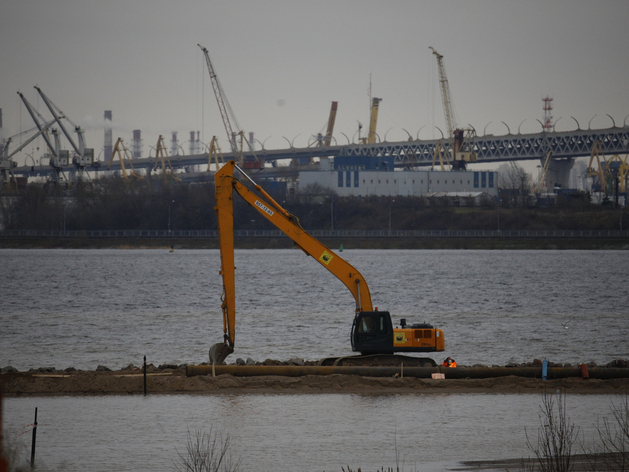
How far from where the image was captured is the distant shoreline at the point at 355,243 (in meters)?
125

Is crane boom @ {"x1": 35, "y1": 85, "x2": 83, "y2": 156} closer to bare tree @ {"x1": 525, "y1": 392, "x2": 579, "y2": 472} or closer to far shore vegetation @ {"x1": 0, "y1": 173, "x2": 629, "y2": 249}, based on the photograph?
far shore vegetation @ {"x1": 0, "y1": 173, "x2": 629, "y2": 249}

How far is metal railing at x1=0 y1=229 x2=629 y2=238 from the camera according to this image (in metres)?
129

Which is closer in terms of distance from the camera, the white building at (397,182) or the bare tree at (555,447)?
the bare tree at (555,447)

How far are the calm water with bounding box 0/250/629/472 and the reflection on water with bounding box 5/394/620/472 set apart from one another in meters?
0.05

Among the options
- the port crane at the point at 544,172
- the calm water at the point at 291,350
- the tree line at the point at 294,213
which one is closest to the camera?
the calm water at the point at 291,350

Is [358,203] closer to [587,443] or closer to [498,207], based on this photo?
[498,207]

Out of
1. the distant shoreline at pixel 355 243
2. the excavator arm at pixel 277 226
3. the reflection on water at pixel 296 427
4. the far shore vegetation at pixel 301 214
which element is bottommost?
the reflection on water at pixel 296 427

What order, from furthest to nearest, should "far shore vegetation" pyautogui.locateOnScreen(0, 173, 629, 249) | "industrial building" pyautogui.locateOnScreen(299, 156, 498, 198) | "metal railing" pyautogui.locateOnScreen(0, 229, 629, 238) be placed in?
"industrial building" pyautogui.locateOnScreen(299, 156, 498, 198) < "far shore vegetation" pyautogui.locateOnScreen(0, 173, 629, 249) < "metal railing" pyautogui.locateOnScreen(0, 229, 629, 238)

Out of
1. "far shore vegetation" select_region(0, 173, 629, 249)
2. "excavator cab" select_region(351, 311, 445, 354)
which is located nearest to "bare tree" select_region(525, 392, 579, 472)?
"excavator cab" select_region(351, 311, 445, 354)

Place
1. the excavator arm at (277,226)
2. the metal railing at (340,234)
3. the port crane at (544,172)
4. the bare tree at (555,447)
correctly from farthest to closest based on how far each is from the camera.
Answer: the port crane at (544,172), the metal railing at (340,234), the excavator arm at (277,226), the bare tree at (555,447)

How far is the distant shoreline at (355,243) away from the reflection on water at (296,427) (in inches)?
4020

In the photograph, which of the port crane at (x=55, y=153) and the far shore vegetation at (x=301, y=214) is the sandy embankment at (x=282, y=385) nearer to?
the far shore vegetation at (x=301, y=214)

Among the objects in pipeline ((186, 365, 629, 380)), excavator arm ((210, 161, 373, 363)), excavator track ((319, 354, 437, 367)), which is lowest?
pipeline ((186, 365, 629, 380))

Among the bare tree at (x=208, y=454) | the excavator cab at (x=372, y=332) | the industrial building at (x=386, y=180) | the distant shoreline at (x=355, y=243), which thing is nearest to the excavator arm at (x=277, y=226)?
the excavator cab at (x=372, y=332)
